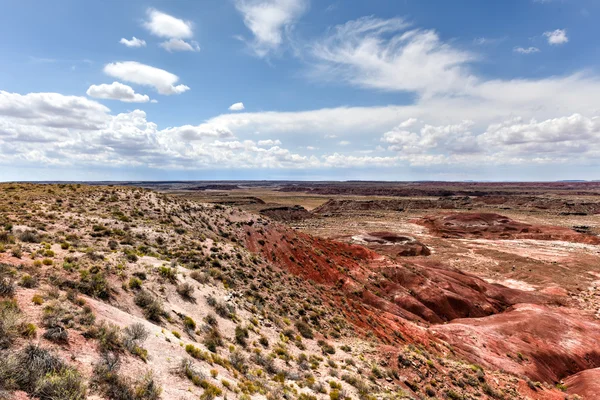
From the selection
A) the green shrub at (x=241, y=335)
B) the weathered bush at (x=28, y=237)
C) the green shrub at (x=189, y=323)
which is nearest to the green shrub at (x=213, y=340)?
the green shrub at (x=189, y=323)

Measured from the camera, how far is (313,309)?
67.3 ft

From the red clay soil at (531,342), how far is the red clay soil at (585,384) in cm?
100

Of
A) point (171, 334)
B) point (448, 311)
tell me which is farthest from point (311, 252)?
point (171, 334)

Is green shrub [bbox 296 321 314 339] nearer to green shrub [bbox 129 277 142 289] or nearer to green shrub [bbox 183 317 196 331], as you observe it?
green shrub [bbox 183 317 196 331]

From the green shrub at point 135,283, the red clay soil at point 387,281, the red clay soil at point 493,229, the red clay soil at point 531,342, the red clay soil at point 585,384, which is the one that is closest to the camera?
the green shrub at point 135,283

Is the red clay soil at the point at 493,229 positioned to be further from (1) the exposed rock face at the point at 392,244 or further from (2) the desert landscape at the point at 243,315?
(2) the desert landscape at the point at 243,315

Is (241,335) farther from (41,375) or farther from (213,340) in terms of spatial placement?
(41,375)

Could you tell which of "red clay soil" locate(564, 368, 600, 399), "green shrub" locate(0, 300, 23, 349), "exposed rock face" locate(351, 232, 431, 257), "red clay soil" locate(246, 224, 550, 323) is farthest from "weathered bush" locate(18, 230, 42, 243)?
"exposed rock face" locate(351, 232, 431, 257)

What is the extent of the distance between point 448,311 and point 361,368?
21323mm

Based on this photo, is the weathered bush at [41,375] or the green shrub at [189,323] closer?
the weathered bush at [41,375]

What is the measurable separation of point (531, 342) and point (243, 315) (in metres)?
25.6

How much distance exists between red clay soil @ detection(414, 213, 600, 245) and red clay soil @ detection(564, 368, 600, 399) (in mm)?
58356

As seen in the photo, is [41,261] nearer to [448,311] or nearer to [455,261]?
[448,311]

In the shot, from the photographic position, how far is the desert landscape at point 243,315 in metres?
8.28
